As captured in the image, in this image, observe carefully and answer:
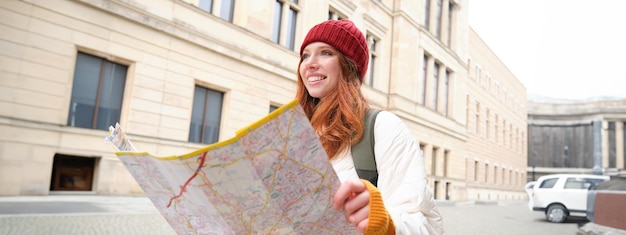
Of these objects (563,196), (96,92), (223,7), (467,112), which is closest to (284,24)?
(223,7)

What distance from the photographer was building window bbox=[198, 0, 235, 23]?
11.7m

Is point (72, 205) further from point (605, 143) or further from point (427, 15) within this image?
point (605, 143)

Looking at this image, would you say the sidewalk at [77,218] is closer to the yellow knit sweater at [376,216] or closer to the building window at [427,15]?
the yellow knit sweater at [376,216]

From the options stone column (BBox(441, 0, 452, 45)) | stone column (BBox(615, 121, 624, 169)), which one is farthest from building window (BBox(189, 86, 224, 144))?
stone column (BBox(615, 121, 624, 169))

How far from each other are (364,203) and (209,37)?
11.1 meters

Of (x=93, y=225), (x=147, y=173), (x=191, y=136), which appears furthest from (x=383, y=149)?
(x=191, y=136)

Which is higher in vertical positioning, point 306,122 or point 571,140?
point 571,140

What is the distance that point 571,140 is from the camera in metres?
53.2

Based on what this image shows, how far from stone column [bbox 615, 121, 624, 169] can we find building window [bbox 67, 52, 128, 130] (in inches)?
2292

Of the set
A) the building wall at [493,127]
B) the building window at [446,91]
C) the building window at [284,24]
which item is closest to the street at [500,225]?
the building window at [284,24]

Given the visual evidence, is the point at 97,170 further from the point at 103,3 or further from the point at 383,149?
the point at 383,149

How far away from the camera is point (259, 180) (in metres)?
0.84

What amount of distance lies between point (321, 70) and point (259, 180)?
2.31 feet

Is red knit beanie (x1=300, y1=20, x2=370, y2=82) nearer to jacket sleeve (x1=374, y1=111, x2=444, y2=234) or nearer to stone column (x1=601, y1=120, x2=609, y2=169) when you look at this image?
jacket sleeve (x1=374, y1=111, x2=444, y2=234)
